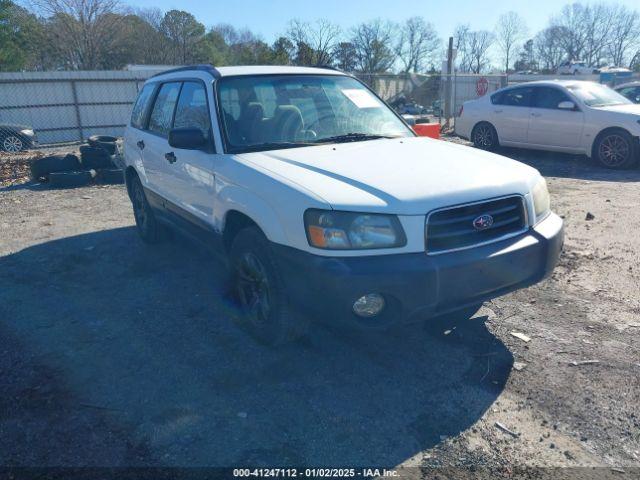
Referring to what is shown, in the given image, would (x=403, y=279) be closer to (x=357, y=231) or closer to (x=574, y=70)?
(x=357, y=231)

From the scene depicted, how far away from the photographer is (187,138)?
389 cm

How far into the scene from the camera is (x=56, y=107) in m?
17.8

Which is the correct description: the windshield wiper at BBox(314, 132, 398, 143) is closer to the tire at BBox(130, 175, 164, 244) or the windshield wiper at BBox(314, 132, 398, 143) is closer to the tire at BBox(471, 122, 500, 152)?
the tire at BBox(130, 175, 164, 244)

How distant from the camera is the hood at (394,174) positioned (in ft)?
9.95

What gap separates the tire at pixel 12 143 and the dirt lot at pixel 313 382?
39.2ft

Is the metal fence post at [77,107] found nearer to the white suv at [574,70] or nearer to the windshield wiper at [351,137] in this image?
the windshield wiper at [351,137]

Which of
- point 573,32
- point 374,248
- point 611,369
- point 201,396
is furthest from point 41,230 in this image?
point 573,32

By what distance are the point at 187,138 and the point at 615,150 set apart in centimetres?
875

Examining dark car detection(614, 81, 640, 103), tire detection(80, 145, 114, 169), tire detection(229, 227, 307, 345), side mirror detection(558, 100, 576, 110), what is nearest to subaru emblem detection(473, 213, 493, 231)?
tire detection(229, 227, 307, 345)

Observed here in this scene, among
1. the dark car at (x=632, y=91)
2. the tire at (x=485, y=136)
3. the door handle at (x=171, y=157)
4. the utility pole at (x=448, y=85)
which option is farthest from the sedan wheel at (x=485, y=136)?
the door handle at (x=171, y=157)

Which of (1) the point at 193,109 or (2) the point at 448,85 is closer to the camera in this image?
(1) the point at 193,109

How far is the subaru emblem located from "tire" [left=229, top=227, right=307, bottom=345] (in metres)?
1.20

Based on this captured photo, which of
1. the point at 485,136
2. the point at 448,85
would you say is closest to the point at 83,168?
the point at 485,136

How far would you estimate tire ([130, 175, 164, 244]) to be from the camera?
6.02 meters
